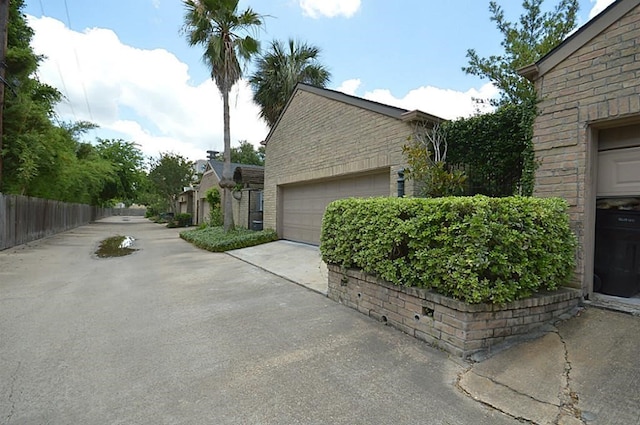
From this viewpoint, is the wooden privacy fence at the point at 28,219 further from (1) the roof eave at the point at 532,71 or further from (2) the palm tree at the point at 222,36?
(1) the roof eave at the point at 532,71

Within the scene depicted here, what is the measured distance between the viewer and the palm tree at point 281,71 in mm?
16359

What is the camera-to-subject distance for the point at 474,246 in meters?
3.06

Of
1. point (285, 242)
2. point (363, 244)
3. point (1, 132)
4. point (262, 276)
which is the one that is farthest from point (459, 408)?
point (1, 132)

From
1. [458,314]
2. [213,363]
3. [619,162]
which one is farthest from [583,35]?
[213,363]

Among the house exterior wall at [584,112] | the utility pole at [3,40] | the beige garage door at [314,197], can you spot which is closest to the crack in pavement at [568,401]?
the house exterior wall at [584,112]

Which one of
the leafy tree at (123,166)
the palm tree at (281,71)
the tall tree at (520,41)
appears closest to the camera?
the tall tree at (520,41)

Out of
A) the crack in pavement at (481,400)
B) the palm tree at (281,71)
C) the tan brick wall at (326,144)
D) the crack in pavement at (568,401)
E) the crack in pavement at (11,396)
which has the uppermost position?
the palm tree at (281,71)

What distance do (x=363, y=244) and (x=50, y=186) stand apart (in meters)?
17.7

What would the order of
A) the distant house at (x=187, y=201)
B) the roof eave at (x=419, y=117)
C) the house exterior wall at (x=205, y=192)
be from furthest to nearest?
the distant house at (x=187, y=201)
the house exterior wall at (x=205, y=192)
the roof eave at (x=419, y=117)

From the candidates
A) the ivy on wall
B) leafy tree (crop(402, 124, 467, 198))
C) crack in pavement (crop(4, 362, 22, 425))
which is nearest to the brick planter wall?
the ivy on wall

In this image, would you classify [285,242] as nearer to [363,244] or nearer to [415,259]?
[363,244]

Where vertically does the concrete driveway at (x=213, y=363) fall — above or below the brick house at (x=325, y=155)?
below

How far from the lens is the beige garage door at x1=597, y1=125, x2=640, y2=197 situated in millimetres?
3785

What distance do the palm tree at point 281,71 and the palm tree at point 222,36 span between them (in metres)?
3.84
